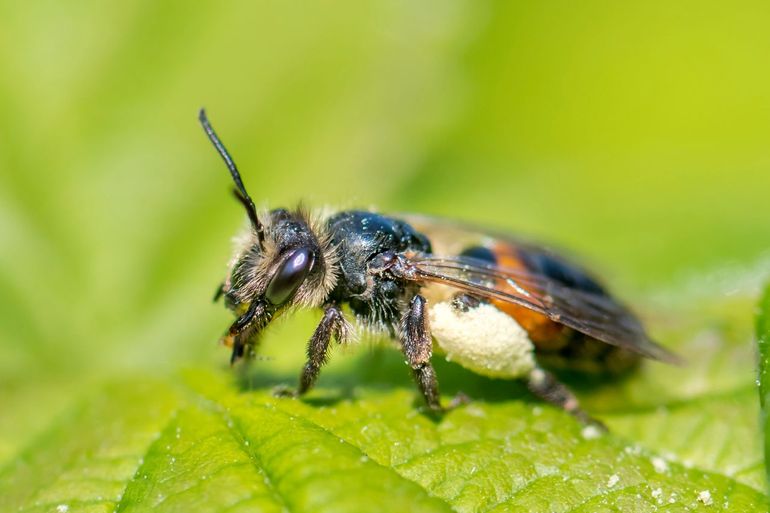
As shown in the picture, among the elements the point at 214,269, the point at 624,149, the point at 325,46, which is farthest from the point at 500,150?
the point at 214,269

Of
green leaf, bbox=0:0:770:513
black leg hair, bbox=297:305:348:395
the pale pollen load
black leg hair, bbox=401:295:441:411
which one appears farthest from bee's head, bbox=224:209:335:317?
the pale pollen load

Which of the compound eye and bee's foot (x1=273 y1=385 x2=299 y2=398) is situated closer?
the compound eye

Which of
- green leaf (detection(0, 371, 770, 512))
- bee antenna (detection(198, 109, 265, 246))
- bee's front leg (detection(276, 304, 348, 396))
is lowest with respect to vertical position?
Result: green leaf (detection(0, 371, 770, 512))

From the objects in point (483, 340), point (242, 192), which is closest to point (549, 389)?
point (483, 340)

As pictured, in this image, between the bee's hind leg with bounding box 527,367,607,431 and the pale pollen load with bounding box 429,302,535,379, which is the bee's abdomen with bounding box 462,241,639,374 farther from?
the bee's hind leg with bounding box 527,367,607,431

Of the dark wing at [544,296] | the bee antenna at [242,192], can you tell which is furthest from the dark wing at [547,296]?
the bee antenna at [242,192]

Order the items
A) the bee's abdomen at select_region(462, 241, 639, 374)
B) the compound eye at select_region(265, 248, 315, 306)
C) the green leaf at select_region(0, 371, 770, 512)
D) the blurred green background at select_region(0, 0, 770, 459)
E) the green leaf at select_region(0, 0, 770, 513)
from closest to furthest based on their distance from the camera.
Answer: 1. the green leaf at select_region(0, 371, 770, 512)
2. the green leaf at select_region(0, 0, 770, 513)
3. the compound eye at select_region(265, 248, 315, 306)
4. the bee's abdomen at select_region(462, 241, 639, 374)
5. the blurred green background at select_region(0, 0, 770, 459)

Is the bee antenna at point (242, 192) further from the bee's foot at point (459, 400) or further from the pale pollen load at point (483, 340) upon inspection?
the bee's foot at point (459, 400)
